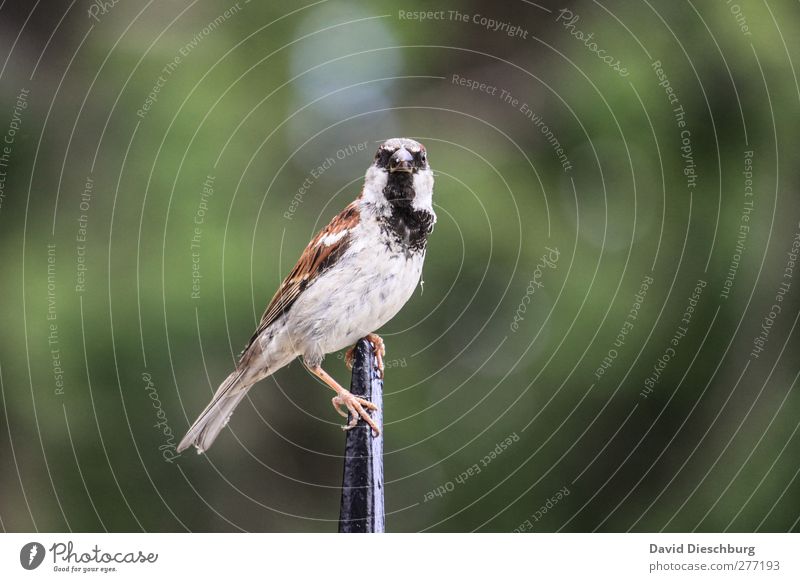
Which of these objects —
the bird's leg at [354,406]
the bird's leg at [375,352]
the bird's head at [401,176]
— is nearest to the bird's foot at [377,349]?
the bird's leg at [375,352]

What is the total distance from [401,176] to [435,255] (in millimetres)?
1417

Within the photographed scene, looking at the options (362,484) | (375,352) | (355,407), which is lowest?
(362,484)

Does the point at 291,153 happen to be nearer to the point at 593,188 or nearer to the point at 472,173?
the point at 472,173

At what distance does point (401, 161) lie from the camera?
75.6 inches

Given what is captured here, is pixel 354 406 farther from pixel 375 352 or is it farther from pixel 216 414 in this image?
pixel 216 414

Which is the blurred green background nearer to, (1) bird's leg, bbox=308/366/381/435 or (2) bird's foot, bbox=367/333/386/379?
(2) bird's foot, bbox=367/333/386/379

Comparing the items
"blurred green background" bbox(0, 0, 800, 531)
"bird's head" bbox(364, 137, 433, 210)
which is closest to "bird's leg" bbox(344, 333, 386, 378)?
"bird's head" bbox(364, 137, 433, 210)

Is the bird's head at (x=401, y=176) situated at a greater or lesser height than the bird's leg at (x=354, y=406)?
greater

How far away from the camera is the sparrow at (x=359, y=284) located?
196 centimetres

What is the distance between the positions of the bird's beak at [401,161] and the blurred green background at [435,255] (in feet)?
3.81

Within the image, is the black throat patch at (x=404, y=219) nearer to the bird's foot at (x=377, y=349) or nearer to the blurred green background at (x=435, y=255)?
the bird's foot at (x=377, y=349)

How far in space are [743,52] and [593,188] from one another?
0.78 metres

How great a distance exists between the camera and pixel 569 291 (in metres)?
3.54

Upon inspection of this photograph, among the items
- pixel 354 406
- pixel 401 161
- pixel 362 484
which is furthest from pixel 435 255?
pixel 362 484
